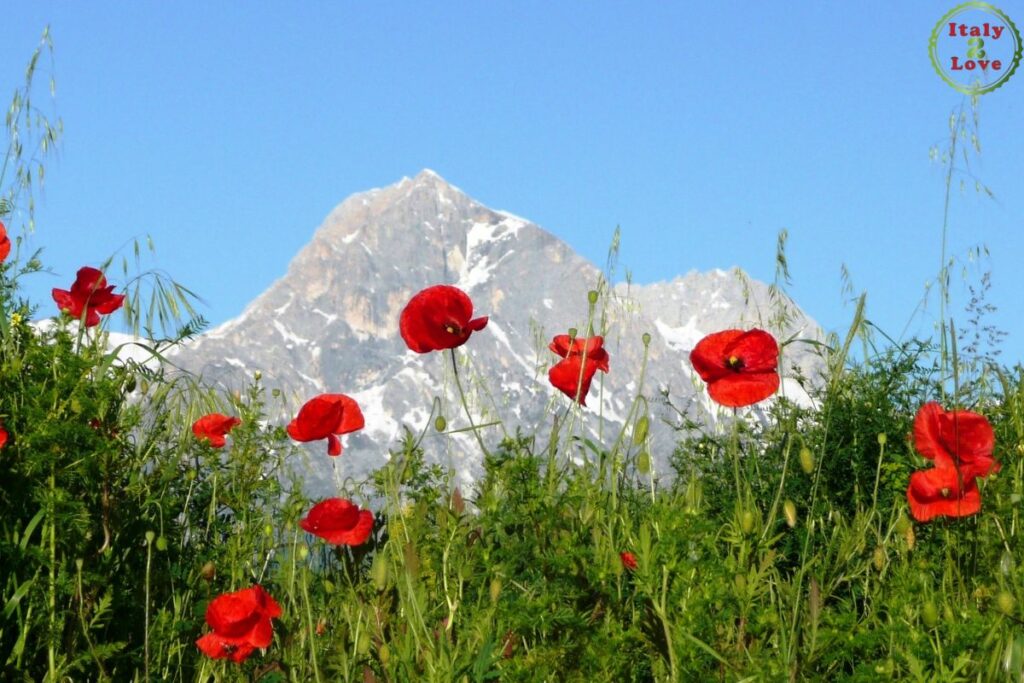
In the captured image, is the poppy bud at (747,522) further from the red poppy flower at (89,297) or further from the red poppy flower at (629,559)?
the red poppy flower at (89,297)

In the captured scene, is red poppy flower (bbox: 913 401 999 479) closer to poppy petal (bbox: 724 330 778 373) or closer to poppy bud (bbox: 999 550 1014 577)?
poppy bud (bbox: 999 550 1014 577)

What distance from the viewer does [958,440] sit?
268cm

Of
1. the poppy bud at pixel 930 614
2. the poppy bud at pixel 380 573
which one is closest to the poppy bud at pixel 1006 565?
the poppy bud at pixel 930 614

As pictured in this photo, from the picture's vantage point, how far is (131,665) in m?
2.76


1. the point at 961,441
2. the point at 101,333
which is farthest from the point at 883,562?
the point at 101,333

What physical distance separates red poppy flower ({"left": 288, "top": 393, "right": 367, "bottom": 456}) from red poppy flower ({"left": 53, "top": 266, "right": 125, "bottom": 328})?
0.65 meters

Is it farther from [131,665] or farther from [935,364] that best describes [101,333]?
[935,364]

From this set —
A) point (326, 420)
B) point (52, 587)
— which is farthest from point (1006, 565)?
point (52, 587)

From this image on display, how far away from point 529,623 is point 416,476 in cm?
111

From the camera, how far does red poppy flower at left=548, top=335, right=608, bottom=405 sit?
114 inches

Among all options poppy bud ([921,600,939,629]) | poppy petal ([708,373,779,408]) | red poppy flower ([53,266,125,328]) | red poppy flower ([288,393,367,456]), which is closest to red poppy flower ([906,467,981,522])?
poppy petal ([708,373,779,408])

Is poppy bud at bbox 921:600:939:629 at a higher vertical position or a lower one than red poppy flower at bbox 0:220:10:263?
lower

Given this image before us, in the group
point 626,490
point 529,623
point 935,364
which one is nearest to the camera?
point 529,623

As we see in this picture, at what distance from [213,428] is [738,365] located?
63.8 inches
